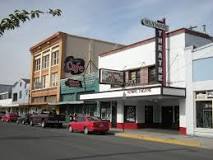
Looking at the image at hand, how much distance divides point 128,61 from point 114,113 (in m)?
5.61

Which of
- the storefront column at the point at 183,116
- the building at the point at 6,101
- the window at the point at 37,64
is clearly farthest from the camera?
the building at the point at 6,101

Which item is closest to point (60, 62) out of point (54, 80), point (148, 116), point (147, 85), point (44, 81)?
point (54, 80)

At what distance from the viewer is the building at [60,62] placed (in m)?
47.4

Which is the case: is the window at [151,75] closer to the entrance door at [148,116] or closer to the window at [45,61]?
the entrance door at [148,116]

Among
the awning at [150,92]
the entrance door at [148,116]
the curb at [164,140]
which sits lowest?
the curb at [164,140]

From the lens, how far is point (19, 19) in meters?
7.00

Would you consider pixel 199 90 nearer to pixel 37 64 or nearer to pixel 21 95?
pixel 37 64

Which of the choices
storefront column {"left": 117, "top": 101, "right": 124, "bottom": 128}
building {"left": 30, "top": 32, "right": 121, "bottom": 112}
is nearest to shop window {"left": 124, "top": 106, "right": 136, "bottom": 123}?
storefront column {"left": 117, "top": 101, "right": 124, "bottom": 128}

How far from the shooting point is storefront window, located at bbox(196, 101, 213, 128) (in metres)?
25.6

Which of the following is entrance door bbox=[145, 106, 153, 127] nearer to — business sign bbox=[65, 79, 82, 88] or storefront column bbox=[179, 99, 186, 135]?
storefront column bbox=[179, 99, 186, 135]

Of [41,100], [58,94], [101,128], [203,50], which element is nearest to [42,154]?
[101,128]

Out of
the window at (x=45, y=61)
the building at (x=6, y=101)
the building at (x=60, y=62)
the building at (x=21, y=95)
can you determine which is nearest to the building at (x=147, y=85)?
the building at (x=60, y=62)

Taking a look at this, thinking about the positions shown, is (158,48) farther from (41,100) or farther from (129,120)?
(41,100)

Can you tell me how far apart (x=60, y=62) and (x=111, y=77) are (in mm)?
17516
